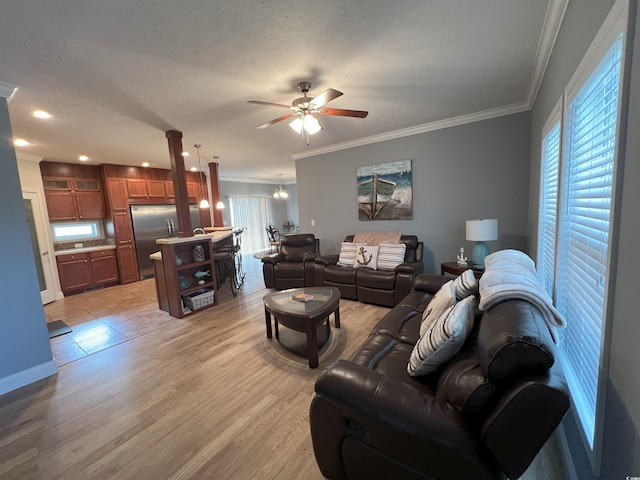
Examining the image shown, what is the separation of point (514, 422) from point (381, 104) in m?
3.12

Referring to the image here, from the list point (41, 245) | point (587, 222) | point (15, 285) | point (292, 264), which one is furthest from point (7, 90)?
point (587, 222)

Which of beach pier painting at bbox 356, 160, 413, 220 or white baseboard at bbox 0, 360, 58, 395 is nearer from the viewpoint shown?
white baseboard at bbox 0, 360, 58, 395

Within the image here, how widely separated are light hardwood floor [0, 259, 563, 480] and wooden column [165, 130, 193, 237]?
142 centimetres

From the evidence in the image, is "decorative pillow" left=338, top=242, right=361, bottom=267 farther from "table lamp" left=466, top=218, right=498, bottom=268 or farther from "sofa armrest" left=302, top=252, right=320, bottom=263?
"table lamp" left=466, top=218, right=498, bottom=268

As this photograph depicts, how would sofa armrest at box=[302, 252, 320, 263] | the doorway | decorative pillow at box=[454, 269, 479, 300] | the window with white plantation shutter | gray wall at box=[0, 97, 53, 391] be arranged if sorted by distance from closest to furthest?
1. decorative pillow at box=[454, 269, 479, 300]
2. the window with white plantation shutter
3. gray wall at box=[0, 97, 53, 391]
4. the doorway
5. sofa armrest at box=[302, 252, 320, 263]

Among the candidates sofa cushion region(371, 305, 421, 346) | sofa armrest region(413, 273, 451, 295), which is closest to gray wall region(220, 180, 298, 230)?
sofa armrest region(413, 273, 451, 295)

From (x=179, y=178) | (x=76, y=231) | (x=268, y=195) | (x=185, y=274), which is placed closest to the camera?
(x=179, y=178)

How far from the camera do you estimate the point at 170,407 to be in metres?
1.94

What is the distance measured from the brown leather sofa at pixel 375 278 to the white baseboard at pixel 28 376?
10.0 ft

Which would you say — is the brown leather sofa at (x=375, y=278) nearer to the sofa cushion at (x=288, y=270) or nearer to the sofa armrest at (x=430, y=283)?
the sofa cushion at (x=288, y=270)

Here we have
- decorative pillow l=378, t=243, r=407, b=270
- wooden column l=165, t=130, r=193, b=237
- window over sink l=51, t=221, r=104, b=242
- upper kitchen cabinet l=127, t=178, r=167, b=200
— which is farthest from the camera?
upper kitchen cabinet l=127, t=178, r=167, b=200

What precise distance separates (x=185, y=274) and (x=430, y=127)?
425cm

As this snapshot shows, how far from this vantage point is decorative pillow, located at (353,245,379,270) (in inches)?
155

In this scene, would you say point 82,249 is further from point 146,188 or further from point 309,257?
point 309,257
